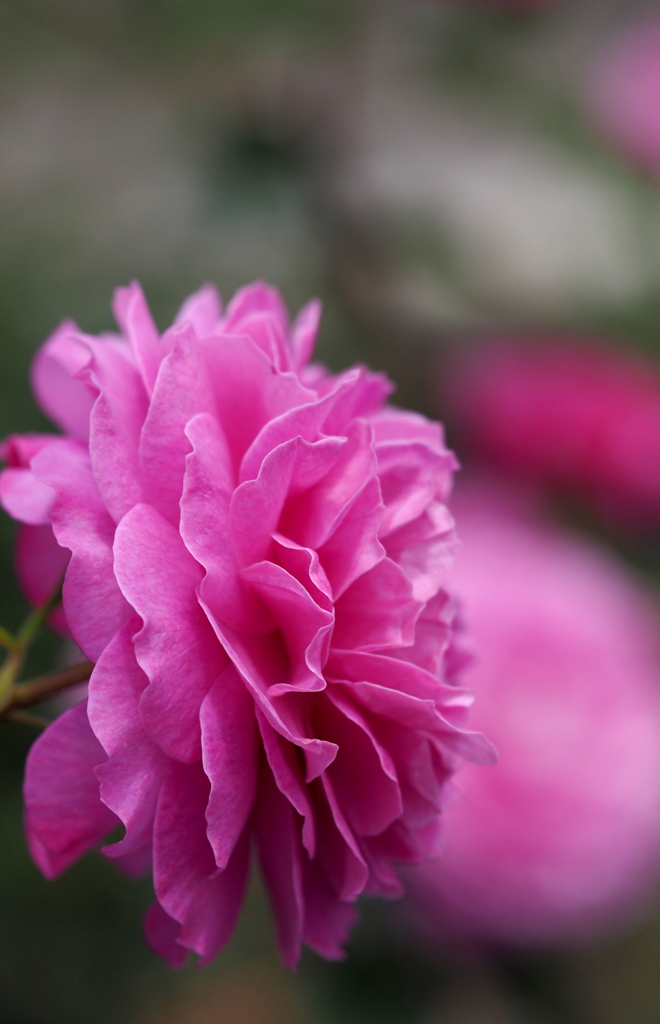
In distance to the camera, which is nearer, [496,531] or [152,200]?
[496,531]

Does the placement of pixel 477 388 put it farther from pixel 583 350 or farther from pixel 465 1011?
pixel 465 1011

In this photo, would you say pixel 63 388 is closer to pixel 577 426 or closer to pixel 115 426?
pixel 115 426

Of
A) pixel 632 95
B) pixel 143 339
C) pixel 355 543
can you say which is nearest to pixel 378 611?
pixel 355 543

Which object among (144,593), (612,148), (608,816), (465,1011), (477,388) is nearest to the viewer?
(144,593)

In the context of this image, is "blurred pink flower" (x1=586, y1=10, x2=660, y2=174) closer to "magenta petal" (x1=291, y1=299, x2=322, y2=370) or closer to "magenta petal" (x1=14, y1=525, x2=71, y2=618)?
"magenta petal" (x1=291, y1=299, x2=322, y2=370)

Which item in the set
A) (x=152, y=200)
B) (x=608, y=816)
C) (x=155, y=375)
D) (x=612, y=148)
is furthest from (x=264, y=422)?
(x=612, y=148)

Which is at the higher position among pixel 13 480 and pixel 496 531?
pixel 13 480
